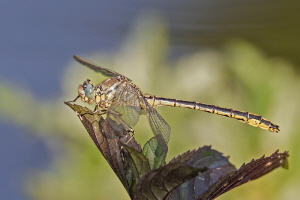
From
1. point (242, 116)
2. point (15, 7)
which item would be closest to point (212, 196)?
point (242, 116)

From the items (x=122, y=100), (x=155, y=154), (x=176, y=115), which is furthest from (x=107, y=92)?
(x=176, y=115)

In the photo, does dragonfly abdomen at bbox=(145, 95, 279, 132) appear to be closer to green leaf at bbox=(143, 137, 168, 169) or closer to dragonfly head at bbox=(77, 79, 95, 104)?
dragonfly head at bbox=(77, 79, 95, 104)

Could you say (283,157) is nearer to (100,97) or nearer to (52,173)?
(100,97)

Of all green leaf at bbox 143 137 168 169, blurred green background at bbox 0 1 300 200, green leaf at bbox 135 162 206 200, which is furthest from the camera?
blurred green background at bbox 0 1 300 200

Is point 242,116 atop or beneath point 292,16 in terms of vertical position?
beneath

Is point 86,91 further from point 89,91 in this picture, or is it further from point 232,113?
point 232,113

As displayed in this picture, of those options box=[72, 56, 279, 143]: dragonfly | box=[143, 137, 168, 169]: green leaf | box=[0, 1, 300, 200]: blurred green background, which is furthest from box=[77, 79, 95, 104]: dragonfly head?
box=[0, 1, 300, 200]: blurred green background
